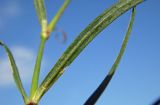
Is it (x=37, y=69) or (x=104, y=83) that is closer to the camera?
(x=37, y=69)

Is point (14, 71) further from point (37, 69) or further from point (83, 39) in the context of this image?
point (83, 39)

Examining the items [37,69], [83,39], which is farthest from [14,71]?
[83,39]

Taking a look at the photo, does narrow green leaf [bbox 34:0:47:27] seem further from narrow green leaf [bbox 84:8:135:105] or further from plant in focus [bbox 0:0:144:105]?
narrow green leaf [bbox 84:8:135:105]

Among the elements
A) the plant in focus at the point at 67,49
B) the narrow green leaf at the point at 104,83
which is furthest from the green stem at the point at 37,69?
the narrow green leaf at the point at 104,83

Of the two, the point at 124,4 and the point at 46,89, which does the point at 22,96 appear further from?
the point at 124,4

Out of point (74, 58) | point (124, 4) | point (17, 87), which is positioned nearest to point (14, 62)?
point (17, 87)

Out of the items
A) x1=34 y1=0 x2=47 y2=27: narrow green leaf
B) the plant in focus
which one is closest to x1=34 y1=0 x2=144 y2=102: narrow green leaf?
the plant in focus
